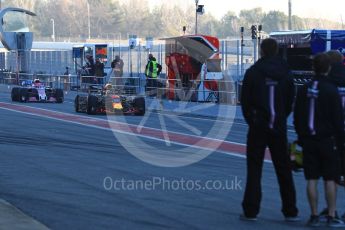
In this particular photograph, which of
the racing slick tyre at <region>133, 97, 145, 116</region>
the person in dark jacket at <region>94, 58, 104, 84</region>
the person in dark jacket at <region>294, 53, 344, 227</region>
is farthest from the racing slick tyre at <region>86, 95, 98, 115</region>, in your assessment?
the person in dark jacket at <region>294, 53, 344, 227</region>

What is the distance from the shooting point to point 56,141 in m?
15.8

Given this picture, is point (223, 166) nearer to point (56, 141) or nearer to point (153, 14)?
point (56, 141)

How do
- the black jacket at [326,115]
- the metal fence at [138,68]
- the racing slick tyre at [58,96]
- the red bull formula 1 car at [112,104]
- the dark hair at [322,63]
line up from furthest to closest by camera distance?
the racing slick tyre at [58,96], the metal fence at [138,68], the red bull formula 1 car at [112,104], the dark hair at [322,63], the black jacket at [326,115]

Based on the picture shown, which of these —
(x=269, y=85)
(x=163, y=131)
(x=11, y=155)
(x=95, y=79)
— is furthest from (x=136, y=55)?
(x=269, y=85)

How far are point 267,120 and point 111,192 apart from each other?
8.78 feet

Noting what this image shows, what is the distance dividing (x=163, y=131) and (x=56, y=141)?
12.2 feet

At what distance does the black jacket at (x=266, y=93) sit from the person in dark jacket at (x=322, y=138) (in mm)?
282

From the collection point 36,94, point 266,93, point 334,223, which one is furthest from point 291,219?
point 36,94

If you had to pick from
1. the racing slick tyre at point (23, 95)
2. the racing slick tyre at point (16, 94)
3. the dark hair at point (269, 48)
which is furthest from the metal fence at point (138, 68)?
the dark hair at point (269, 48)

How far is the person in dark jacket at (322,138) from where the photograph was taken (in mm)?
7312

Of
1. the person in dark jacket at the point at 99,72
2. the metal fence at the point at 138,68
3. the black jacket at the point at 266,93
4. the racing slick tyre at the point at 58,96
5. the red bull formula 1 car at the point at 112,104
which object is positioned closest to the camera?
the black jacket at the point at 266,93

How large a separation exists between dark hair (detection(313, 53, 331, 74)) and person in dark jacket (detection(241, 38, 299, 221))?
0.34 m

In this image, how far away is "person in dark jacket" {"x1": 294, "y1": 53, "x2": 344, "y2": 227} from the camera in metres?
7.31

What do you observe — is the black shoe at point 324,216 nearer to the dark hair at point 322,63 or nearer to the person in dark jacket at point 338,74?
the person in dark jacket at point 338,74
